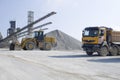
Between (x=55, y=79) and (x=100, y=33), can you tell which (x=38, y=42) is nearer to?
(x=100, y=33)

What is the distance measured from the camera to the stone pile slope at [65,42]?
2406 inches

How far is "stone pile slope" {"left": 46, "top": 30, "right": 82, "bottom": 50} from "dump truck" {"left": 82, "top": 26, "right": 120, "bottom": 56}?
29778 mm

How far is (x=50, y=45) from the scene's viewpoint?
142ft

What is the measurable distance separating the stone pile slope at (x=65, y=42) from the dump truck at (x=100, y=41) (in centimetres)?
2978

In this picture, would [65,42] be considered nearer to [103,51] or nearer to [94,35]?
[103,51]

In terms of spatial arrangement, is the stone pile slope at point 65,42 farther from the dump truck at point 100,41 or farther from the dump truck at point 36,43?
the dump truck at point 100,41

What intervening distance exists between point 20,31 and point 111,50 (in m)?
35.3

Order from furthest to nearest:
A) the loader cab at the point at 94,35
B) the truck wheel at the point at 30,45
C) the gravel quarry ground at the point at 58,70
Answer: the truck wheel at the point at 30,45 → the loader cab at the point at 94,35 → the gravel quarry ground at the point at 58,70

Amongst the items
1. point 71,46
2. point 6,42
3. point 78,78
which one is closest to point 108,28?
point 78,78

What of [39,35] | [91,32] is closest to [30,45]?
[39,35]

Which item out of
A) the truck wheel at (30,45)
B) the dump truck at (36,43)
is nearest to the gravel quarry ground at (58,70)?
the truck wheel at (30,45)

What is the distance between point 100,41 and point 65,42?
36951 millimetres

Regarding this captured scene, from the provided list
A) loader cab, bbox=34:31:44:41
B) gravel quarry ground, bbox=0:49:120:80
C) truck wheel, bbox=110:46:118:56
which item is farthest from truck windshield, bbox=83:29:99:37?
loader cab, bbox=34:31:44:41

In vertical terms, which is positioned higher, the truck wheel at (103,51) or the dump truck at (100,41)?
the dump truck at (100,41)
